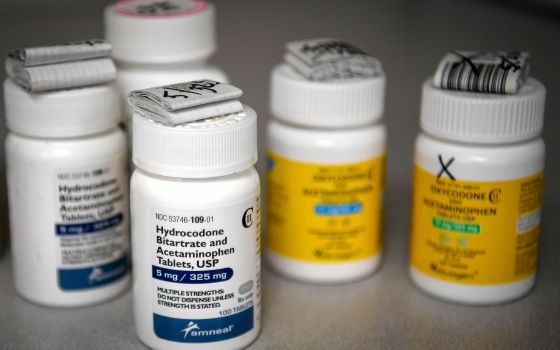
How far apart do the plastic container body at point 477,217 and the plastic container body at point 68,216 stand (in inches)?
11.4

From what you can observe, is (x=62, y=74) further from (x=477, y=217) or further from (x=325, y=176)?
(x=477, y=217)

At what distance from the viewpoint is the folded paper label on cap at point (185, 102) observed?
0.73 m

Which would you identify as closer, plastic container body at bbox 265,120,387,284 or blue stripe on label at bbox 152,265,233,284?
blue stripe on label at bbox 152,265,233,284

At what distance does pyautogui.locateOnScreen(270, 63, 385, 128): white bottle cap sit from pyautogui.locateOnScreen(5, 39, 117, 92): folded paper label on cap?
172 mm

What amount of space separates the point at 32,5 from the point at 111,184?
0.58 m

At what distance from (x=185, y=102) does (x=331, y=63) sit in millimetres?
211

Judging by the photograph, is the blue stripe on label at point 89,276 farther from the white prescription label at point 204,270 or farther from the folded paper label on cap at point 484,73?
the folded paper label on cap at point 484,73

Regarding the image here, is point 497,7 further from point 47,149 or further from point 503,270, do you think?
point 47,149

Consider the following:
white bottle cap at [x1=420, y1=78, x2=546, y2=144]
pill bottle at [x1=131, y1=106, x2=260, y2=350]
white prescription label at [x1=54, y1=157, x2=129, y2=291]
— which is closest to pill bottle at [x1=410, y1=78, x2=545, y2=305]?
white bottle cap at [x1=420, y1=78, x2=546, y2=144]

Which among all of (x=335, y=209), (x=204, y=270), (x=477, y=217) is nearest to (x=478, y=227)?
(x=477, y=217)

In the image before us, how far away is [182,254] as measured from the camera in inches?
29.5

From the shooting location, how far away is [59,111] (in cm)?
81

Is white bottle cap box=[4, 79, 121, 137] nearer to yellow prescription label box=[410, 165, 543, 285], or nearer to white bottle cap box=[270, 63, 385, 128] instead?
white bottle cap box=[270, 63, 385, 128]

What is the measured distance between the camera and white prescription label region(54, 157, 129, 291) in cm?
84
